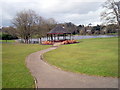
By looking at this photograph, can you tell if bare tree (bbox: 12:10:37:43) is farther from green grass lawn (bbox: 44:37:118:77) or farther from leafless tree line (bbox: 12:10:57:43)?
green grass lawn (bbox: 44:37:118:77)

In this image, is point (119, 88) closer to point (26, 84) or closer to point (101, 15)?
point (26, 84)

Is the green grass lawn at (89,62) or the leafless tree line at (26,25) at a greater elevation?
the leafless tree line at (26,25)

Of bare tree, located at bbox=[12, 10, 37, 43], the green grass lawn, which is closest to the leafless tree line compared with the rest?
bare tree, located at bbox=[12, 10, 37, 43]

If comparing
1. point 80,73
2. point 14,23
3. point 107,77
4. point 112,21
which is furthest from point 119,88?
point 14,23

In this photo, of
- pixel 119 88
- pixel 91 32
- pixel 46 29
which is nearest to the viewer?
pixel 119 88

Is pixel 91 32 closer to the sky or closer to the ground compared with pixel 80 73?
closer to the sky

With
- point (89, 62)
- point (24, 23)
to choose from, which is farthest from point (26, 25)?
point (89, 62)

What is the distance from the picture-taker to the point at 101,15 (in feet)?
115

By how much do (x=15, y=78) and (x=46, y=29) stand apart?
40340 mm

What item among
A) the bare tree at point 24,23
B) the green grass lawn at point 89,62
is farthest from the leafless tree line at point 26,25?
the green grass lawn at point 89,62

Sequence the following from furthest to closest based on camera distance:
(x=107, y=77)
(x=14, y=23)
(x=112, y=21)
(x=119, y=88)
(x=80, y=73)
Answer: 1. (x=14, y=23)
2. (x=112, y=21)
3. (x=80, y=73)
4. (x=107, y=77)
5. (x=119, y=88)

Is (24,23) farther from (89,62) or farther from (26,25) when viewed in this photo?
(89,62)

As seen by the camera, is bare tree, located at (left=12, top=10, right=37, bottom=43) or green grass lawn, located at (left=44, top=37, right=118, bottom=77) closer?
green grass lawn, located at (left=44, top=37, right=118, bottom=77)

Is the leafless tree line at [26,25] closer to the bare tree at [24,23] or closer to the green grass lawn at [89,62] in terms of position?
the bare tree at [24,23]
